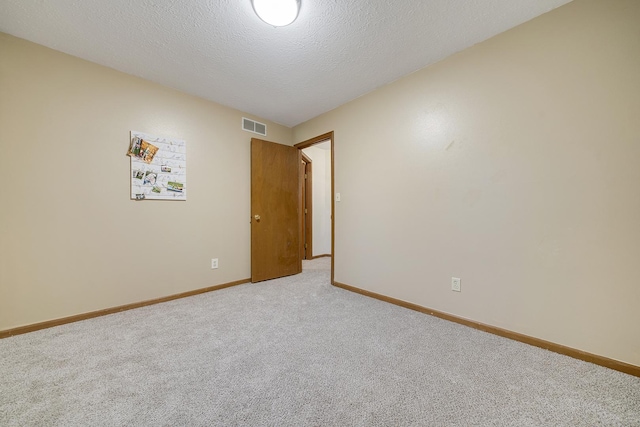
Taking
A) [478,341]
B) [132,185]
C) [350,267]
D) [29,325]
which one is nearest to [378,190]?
[350,267]

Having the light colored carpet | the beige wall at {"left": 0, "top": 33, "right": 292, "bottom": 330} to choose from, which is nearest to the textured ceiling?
the beige wall at {"left": 0, "top": 33, "right": 292, "bottom": 330}

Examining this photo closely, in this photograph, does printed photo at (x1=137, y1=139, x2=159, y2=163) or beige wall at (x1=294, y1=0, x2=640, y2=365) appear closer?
beige wall at (x1=294, y1=0, x2=640, y2=365)

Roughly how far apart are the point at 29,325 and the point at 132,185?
1.41m

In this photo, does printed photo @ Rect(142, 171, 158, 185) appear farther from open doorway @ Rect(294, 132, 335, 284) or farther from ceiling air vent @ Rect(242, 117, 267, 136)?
open doorway @ Rect(294, 132, 335, 284)

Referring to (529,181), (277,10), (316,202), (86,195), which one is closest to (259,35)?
(277,10)

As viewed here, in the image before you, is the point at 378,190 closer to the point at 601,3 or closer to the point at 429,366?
the point at 429,366

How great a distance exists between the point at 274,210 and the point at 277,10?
248cm

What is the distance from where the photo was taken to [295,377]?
140cm

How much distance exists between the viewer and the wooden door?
3.42m

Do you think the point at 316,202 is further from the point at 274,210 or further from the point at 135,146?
the point at 135,146

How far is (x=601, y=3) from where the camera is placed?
152 centimetres

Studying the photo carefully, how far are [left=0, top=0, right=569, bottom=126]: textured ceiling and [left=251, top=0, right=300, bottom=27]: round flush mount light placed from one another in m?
0.08

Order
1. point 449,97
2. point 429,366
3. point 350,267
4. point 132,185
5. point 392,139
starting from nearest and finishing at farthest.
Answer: point 429,366, point 449,97, point 132,185, point 392,139, point 350,267

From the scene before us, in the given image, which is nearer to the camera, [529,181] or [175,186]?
[529,181]
